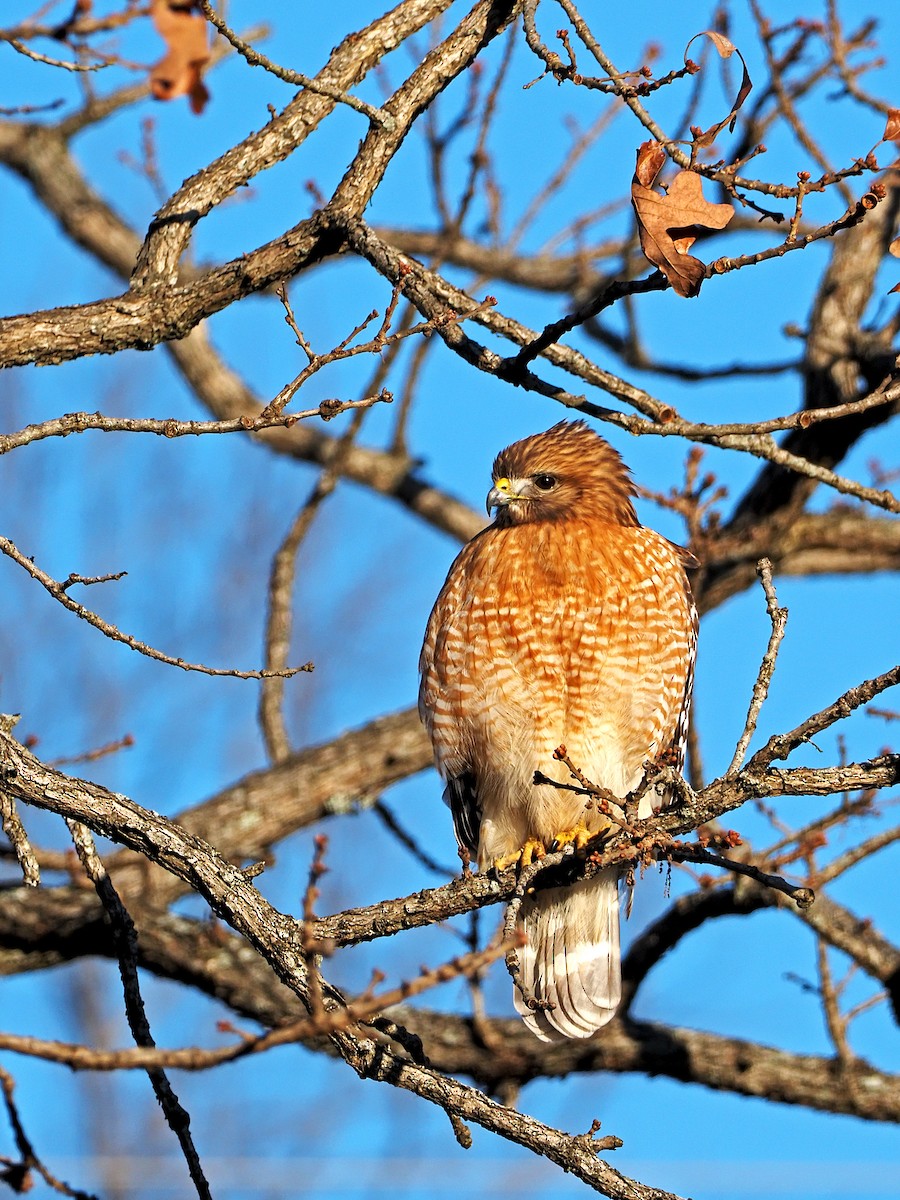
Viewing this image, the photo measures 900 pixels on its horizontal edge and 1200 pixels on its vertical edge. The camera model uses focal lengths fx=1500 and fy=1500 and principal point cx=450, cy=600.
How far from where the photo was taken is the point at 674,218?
3.22 m

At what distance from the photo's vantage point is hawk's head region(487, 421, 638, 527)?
533 centimetres

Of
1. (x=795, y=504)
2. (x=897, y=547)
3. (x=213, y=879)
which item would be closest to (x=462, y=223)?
(x=795, y=504)

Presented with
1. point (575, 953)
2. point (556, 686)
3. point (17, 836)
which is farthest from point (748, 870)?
point (575, 953)

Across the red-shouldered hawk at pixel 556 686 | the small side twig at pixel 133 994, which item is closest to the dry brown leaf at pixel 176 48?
the small side twig at pixel 133 994

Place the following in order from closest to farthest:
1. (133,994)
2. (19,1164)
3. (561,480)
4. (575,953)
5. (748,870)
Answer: (19,1164) < (748,870) < (133,994) < (575,953) < (561,480)

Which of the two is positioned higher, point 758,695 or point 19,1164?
point 758,695

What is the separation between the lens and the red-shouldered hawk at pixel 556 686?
4871 mm

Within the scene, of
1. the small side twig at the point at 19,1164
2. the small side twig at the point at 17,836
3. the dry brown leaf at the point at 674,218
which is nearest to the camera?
the small side twig at the point at 19,1164

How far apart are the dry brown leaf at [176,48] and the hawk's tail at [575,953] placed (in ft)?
11.2

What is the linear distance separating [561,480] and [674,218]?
2.30 metres

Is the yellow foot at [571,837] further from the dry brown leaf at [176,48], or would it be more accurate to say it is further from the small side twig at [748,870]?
the dry brown leaf at [176,48]

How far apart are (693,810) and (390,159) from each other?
6.76ft

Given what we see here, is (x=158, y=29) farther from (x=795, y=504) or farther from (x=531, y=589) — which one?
(x=795, y=504)

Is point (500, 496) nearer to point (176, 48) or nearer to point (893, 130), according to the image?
point (893, 130)
